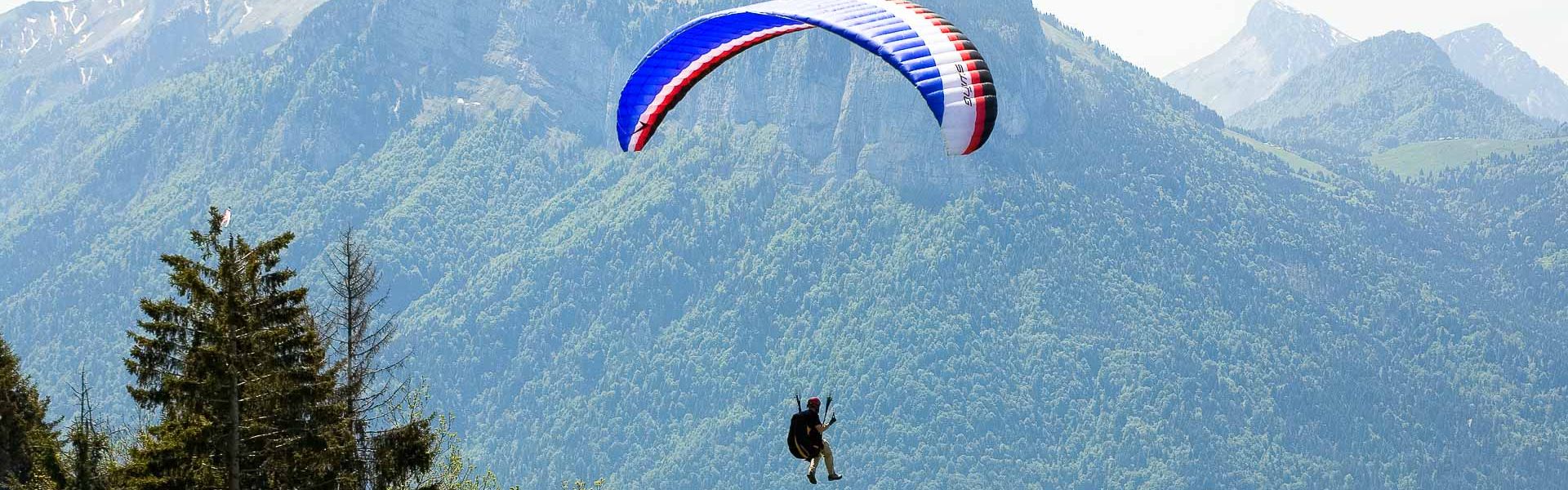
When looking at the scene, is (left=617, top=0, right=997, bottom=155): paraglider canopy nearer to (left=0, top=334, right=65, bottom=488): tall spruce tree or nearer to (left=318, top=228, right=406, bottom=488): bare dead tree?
(left=318, top=228, right=406, bottom=488): bare dead tree

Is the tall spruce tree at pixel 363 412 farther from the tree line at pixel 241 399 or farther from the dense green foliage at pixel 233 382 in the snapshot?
the dense green foliage at pixel 233 382

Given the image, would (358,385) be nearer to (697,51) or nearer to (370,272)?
(370,272)

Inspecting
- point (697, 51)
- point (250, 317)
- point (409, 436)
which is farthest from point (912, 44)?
point (250, 317)

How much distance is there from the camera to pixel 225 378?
31734mm

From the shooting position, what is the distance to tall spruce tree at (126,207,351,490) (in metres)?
31.5

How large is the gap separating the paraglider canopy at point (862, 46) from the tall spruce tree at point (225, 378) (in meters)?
11.3

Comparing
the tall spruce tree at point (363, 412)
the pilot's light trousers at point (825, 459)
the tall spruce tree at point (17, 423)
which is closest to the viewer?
the pilot's light trousers at point (825, 459)

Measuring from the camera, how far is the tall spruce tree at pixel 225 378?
31516 millimetres

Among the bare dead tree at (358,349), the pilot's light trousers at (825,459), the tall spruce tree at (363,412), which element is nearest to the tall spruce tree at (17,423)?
the bare dead tree at (358,349)

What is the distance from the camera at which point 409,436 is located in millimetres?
39688

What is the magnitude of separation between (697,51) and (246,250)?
15727 mm

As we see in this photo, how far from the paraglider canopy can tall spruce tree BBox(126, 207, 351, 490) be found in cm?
1129

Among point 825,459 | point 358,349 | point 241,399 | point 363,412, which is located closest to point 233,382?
point 241,399

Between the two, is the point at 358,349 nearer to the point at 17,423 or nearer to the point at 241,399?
the point at 17,423
